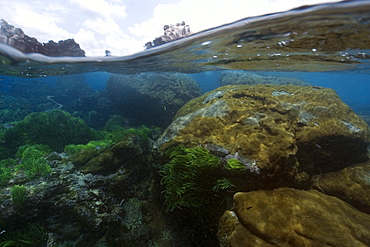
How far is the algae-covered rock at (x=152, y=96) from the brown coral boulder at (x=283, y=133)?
27.5 feet

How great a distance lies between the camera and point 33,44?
9.38 metres

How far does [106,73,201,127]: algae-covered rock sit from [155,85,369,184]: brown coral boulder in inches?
330

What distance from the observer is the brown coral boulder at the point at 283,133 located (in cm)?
448

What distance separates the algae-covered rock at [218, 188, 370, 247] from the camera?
9.60 ft

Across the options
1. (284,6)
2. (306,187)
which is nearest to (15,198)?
(306,187)

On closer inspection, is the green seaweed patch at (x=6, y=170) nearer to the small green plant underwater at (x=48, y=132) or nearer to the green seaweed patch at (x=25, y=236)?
the green seaweed patch at (x=25, y=236)

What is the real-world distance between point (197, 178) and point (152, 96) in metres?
11.8

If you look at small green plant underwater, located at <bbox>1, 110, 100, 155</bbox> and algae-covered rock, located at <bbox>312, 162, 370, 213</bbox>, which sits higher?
small green plant underwater, located at <bbox>1, 110, 100, 155</bbox>

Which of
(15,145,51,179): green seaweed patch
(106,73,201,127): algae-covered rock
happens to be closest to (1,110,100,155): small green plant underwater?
(15,145,51,179): green seaweed patch

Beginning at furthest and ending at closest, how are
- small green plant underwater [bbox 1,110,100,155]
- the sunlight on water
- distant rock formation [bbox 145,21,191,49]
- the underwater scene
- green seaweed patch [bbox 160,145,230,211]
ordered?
1. distant rock formation [bbox 145,21,191,49]
2. small green plant underwater [bbox 1,110,100,155]
3. the sunlight on water
4. green seaweed patch [bbox 160,145,230,211]
5. the underwater scene

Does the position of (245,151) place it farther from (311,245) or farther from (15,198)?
(15,198)

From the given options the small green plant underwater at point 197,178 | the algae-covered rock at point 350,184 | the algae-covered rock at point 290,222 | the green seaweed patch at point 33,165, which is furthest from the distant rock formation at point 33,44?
the algae-covered rock at point 350,184

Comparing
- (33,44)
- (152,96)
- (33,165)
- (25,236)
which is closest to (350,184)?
(25,236)

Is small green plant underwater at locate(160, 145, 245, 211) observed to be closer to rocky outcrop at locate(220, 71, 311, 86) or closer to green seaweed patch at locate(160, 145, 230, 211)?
green seaweed patch at locate(160, 145, 230, 211)
